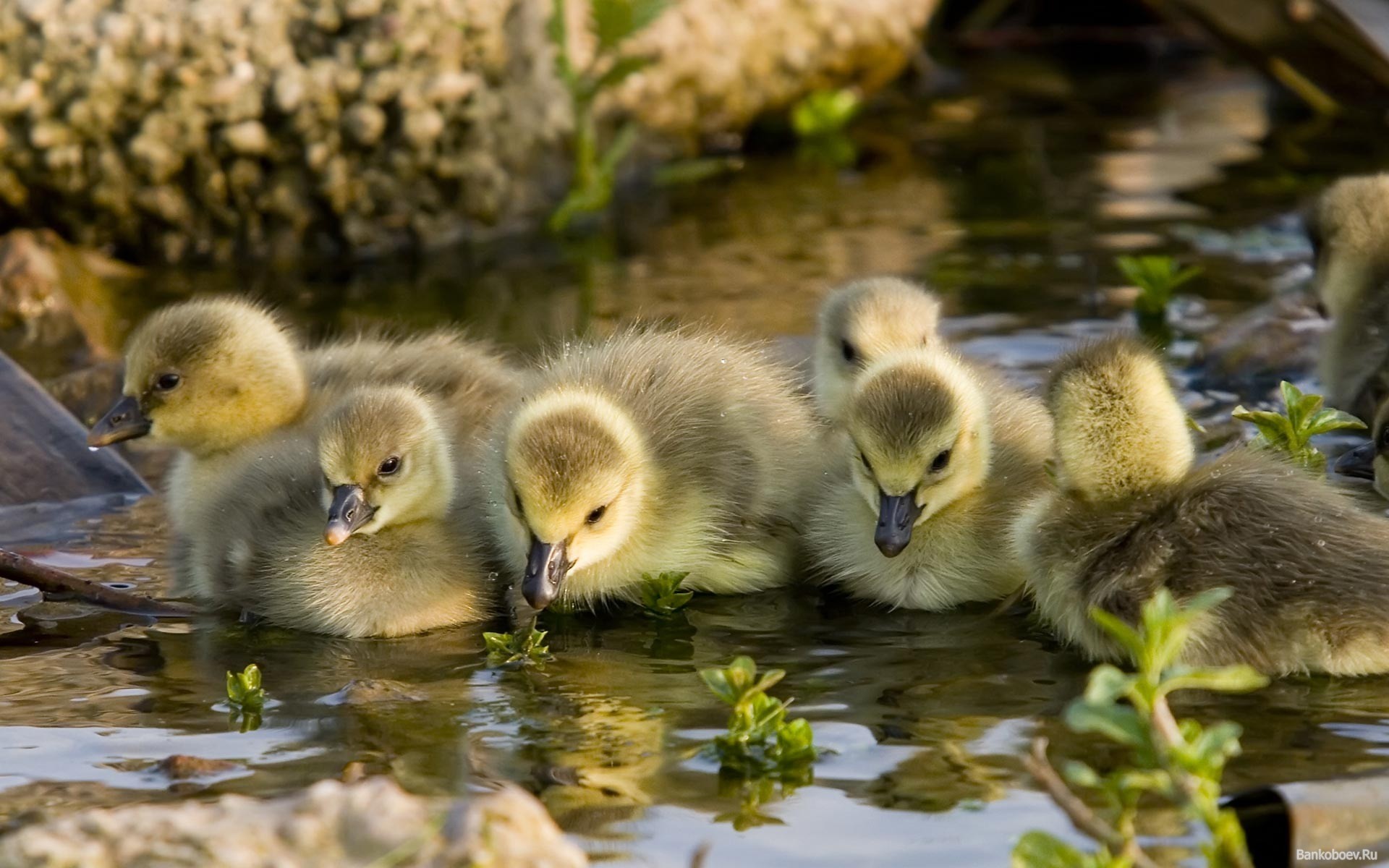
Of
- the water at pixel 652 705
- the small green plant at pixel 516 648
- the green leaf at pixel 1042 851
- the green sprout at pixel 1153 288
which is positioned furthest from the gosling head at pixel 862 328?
the green leaf at pixel 1042 851

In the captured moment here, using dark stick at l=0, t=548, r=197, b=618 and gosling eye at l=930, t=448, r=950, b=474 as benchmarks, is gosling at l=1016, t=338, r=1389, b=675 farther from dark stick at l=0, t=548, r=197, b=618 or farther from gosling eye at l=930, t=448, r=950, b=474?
dark stick at l=0, t=548, r=197, b=618

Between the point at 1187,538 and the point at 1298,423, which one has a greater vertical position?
the point at 1298,423

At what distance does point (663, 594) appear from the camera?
4859 mm

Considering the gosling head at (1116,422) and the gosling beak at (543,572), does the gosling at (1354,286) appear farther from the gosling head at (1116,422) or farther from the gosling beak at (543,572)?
the gosling beak at (543,572)

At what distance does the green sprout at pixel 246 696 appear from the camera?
13.7ft

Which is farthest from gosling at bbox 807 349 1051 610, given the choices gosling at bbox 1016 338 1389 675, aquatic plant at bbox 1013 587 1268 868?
aquatic plant at bbox 1013 587 1268 868

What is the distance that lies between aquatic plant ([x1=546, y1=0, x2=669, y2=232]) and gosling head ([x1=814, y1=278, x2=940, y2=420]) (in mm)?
3020

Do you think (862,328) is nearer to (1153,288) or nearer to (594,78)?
(1153,288)

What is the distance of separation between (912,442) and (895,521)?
0.19 meters

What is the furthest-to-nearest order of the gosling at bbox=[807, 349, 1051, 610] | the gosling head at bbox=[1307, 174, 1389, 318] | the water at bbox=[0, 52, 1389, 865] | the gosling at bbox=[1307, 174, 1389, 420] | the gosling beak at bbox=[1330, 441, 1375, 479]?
the gosling head at bbox=[1307, 174, 1389, 318] → the gosling at bbox=[1307, 174, 1389, 420] → the gosling beak at bbox=[1330, 441, 1375, 479] → the gosling at bbox=[807, 349, 1051, 610] → the water at bbox=[0, 52, 1389, 865]

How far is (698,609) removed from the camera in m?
4.95

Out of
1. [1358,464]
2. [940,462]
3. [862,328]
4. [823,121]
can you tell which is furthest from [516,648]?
[823,121]

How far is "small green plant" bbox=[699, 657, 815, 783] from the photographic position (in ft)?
12.5

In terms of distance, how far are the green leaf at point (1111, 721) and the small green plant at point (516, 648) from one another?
1.64 meters
